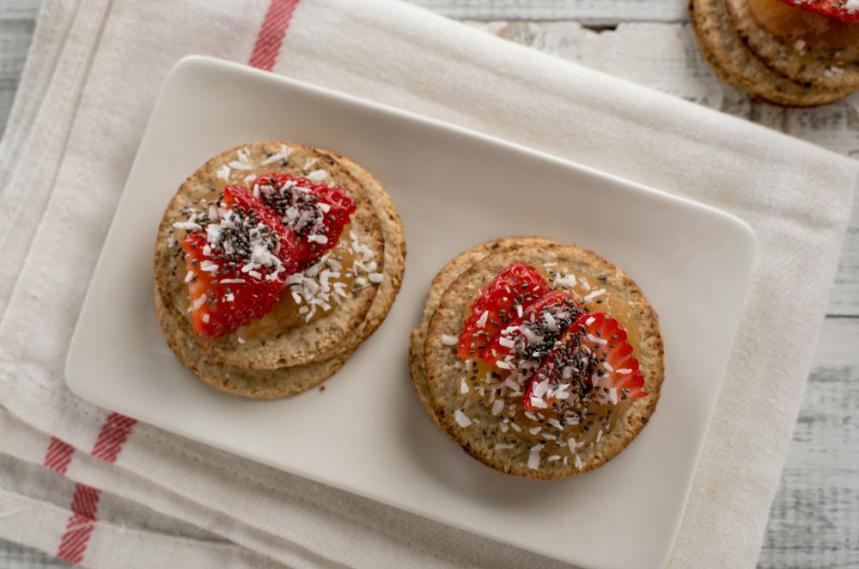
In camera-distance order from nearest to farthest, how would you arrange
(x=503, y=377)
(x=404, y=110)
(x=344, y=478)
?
(x=503, y=377), (x=344, y=478), (x=404, y=110)

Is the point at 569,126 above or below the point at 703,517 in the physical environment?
above

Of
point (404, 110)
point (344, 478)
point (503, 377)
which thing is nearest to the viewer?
point (503, 377)

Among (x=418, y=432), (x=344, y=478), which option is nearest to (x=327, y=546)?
(x=344, y=478)

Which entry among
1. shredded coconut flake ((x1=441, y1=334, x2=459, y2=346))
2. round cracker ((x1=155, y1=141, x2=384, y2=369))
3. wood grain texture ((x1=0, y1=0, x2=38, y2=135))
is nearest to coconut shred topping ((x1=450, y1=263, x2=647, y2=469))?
shredded coconut flake ((x1=441, y1=334, x2=459, y2=346))

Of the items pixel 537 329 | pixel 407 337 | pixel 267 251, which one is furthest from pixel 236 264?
pixel 537 329

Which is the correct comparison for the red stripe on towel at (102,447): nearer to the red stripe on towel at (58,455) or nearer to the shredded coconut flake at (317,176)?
the red stripe on towel at (58,455)

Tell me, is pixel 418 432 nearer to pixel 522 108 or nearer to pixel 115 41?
pixel 522 108

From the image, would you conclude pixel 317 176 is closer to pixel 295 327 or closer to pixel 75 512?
pixel 295 327
